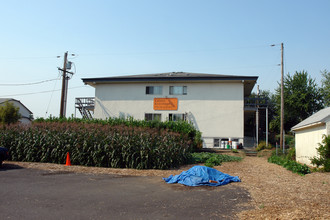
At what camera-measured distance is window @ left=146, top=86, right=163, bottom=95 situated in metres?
28.5

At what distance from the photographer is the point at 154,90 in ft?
93.9

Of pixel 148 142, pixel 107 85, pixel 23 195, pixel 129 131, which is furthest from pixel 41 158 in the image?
pixel 107 85

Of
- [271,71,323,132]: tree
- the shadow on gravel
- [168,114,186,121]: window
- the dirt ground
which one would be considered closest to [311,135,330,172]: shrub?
the dirt ground

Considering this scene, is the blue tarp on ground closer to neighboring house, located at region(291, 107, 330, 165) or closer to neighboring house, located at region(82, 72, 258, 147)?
neighboring house, located at region(291, 107, 330, 165)

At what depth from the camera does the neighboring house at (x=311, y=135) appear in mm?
12633

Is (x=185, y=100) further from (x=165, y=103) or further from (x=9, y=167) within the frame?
(x=9, y=167)

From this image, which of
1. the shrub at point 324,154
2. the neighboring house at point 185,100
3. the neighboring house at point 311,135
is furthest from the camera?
the neighboring house at point 185,100

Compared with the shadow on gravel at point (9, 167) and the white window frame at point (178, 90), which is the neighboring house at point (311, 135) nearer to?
the white window frame at point (178, 90)

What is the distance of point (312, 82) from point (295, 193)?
2979cm

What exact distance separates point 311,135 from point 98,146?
1142 cm

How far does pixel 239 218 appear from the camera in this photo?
5359 millimetres

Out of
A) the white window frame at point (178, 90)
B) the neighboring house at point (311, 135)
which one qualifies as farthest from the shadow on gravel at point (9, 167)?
the white window frame at point (178, 90)

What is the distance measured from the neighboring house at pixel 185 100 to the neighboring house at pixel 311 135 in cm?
877

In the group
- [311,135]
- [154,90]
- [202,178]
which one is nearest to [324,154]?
[311,135]
